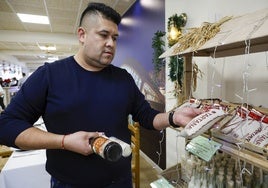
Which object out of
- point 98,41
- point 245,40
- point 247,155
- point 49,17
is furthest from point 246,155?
point 49,17

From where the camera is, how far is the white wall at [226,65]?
1.36 meters

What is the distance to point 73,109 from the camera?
3.21 ft

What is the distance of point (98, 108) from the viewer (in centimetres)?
102

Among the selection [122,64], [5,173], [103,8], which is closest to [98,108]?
[103,8]

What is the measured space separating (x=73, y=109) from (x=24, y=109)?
0.68 feet

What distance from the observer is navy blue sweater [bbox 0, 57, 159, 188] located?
0.96 metres

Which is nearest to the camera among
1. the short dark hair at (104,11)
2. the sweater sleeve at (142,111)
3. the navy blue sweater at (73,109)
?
the navy blue sweater at (73,109)

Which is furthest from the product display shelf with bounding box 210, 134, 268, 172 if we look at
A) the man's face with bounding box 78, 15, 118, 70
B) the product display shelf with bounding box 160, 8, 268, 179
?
the man's face with bounding box 78, 15, 118, 70

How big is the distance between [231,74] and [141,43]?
2.13 meters

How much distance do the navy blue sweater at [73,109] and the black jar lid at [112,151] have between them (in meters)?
0.31

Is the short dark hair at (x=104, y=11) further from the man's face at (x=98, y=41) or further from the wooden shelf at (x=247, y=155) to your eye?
the wooden shelf at (x=247, y=155)

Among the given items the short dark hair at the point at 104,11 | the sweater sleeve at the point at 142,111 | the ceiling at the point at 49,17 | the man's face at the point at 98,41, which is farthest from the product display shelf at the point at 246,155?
the ceiling at the point at 49,17

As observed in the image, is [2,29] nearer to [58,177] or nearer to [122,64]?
[122,64]

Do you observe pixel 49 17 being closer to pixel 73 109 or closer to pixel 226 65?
pixel 226 65
